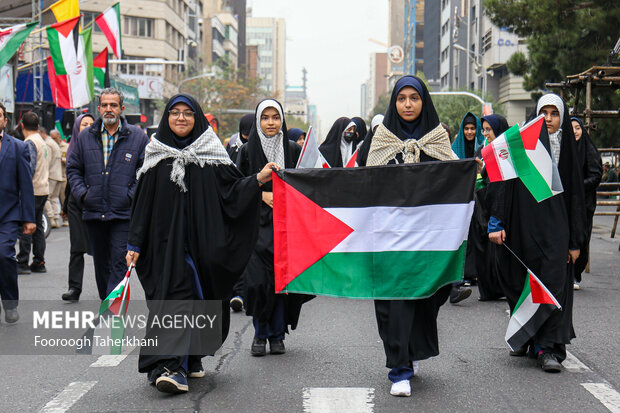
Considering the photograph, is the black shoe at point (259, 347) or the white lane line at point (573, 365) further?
the black shoe at point (259, 347)

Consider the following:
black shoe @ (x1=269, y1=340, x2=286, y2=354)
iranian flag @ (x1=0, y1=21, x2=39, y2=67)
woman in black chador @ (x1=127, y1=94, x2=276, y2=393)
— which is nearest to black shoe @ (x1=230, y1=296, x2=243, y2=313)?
black shoe @ (x1=269, y1=340, x2=286, y2=354)

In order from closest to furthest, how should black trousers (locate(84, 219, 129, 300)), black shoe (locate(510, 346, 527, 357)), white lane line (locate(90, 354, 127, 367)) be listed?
white lane line (locate(90, 354, 127, 367)) → black shoe (locate(510, 346, 527, 357)) → black trousers (locate(84, 219, 129, 300))

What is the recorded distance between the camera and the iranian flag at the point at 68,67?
20.2 metres

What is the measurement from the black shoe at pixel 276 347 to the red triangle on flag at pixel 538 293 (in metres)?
1.90

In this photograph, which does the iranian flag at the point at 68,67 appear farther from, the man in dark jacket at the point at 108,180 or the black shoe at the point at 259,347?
the black shoe at the point at 259,347

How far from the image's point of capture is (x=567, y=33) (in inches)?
709

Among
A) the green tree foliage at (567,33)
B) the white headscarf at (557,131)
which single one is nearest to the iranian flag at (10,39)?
the green tree foliage at (567,33)

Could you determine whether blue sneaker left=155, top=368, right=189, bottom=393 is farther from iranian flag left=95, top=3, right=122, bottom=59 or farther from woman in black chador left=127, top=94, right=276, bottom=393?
iranian flag left=95, top=3, right=122, bottom=59

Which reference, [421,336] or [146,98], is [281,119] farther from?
[146,98]

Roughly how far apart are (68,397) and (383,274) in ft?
6.83

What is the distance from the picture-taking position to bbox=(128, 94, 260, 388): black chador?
217 inches

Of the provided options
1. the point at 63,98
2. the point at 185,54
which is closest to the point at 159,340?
the point at 63,98

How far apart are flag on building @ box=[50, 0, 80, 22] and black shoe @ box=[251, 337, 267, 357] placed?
54.9 ft

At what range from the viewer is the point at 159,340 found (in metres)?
5.31
